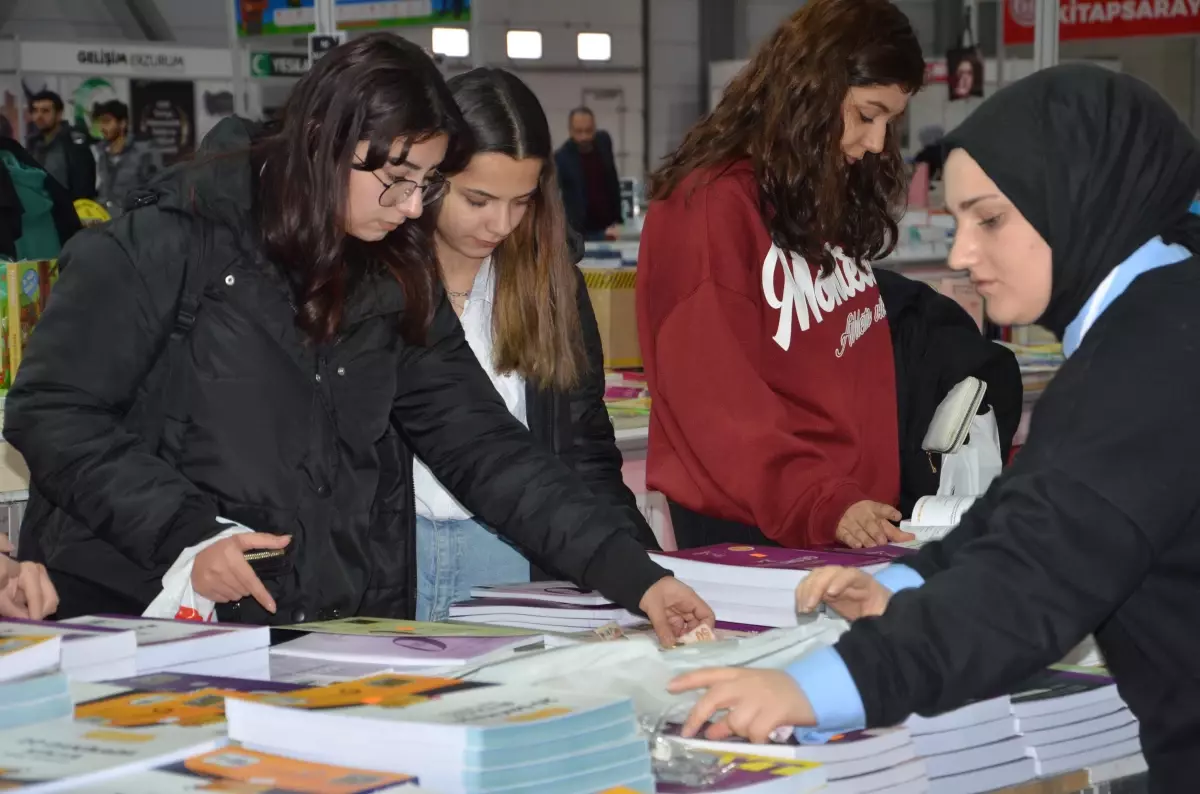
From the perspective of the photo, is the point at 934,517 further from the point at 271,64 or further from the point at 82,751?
the point at 271,64

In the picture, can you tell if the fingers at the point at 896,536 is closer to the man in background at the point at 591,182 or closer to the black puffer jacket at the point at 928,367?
the black puffer jacket at the point at 928,367

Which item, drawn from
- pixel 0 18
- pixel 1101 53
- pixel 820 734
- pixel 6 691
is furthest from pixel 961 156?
A: pixel 1101 53

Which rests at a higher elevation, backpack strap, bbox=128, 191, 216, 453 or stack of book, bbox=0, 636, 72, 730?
backpack strap, bbox=128, 191, 216, 453

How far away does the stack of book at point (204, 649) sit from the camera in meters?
1.56

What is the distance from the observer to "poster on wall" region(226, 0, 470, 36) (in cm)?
702

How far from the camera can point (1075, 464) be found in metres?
1.23

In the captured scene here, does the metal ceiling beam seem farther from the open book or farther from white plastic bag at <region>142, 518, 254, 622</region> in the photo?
white plastic bag at <region>142, 518, 254, 622</region>

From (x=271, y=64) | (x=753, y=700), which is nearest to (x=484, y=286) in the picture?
(x=753, y=700)

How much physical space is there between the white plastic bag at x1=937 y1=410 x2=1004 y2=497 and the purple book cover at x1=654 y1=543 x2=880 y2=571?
691 millimetres

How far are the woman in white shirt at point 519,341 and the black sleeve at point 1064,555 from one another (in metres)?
1.17

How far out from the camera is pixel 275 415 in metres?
2.02

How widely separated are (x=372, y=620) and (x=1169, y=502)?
39.1 inches

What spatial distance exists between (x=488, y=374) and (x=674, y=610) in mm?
737

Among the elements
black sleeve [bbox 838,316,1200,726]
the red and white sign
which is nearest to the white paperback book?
black sleeve [bbox 838,316,1200,726]
